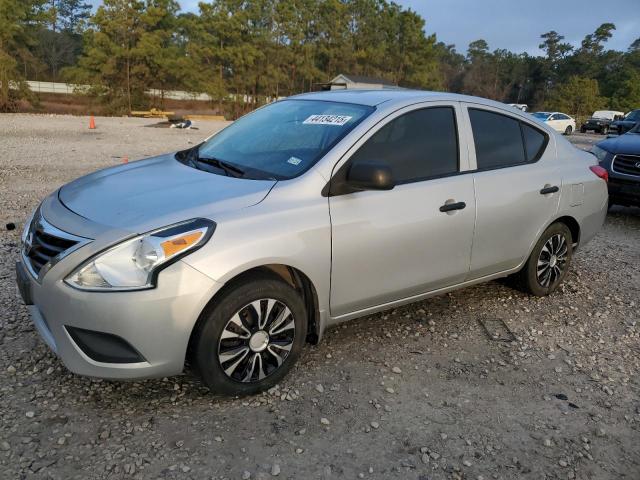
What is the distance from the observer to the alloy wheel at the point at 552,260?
4789 millimetres

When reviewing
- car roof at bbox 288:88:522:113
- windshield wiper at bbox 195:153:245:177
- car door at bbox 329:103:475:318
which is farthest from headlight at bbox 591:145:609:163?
windshield wiper at bbox 195:153:245:177

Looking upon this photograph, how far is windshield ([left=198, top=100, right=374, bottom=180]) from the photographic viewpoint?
3.49 m

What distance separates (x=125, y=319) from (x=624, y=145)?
26.5 ft

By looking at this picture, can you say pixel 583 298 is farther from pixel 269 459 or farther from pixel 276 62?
pixel 276 62

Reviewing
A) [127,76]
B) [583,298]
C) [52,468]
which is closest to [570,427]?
[583,298]

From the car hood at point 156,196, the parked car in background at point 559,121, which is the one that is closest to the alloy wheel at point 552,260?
the car hood at point 156,196

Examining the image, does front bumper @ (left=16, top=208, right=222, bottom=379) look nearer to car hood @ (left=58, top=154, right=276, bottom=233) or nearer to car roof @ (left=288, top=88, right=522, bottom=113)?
car hood @ (left=58, top=154, right=276, bottom=233)

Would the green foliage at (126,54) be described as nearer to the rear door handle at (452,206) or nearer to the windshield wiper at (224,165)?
the windshield wiper at (224,165)

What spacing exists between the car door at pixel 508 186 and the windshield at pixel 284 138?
3.40 ft

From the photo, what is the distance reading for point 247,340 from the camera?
3098 mm


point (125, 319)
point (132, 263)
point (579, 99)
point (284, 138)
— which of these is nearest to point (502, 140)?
point (284, 138)

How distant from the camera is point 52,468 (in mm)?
2598

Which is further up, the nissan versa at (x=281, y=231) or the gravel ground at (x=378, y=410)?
the nissan versa at (x=281, y=231)

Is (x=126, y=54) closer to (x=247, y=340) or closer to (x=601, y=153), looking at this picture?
(x=601, y=153)
